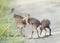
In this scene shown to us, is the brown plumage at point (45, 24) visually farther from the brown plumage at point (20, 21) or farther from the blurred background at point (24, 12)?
the brown plumage at point (20, 21)

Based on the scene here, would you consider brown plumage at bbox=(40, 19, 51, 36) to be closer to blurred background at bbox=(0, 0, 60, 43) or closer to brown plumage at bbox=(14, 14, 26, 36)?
blurred background at bbox=(0, 0, 60, 43)

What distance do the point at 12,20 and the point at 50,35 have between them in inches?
10.7

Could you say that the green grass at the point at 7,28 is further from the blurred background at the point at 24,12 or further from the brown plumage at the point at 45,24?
the brown plumage at the point at 45,24

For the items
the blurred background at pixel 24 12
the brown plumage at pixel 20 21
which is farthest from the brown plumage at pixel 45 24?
the brown plumage at pixel 20 21

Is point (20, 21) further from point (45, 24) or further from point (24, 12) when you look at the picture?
point (45, 24)

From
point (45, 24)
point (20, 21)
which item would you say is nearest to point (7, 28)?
point (20, 21)

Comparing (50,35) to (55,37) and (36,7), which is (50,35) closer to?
(55,37)

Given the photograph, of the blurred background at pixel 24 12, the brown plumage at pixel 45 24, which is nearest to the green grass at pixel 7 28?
the blurred background at pixel 24 12

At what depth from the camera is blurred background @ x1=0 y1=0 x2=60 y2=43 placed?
932mm

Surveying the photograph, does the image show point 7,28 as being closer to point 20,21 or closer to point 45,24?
point 20,21

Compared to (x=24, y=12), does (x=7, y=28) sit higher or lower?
lower

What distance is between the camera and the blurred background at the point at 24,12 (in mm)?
932

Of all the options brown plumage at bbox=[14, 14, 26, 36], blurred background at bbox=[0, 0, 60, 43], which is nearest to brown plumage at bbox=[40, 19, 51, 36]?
blurred background at bbox=[0, 0, 60, 43]

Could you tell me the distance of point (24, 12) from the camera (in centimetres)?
94
